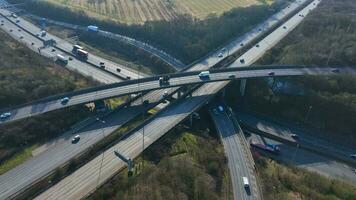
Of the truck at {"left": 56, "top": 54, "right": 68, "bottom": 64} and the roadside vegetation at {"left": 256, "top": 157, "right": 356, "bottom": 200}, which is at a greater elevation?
the truck at {"left": 56, "top": 54, "right": 68, "bottom": 64}

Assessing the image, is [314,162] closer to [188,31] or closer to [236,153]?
[236,153]

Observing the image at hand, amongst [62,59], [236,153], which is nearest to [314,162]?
[236,153]

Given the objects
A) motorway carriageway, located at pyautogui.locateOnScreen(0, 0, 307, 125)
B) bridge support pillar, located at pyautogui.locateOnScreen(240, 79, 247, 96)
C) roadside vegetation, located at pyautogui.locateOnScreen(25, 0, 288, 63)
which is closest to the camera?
bridge support pillar, located at pyautogui.locateOnScreen(240, 79, 247, 96)

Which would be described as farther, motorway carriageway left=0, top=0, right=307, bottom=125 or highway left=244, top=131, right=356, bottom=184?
motorway carriageway left=0, top=0, right=307, bottom=125

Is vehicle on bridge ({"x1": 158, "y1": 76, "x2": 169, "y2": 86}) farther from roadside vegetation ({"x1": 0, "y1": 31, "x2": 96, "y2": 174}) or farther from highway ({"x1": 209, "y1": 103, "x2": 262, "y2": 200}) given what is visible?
roadside vegetation ({"x1": 0, "y1": 31, "x2": 96, "y2": 174})

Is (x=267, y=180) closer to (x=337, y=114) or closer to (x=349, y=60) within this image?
(x=337, y=114)

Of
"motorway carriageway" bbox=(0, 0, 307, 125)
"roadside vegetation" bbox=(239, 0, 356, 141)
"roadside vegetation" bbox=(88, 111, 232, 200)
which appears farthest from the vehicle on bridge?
"roadside vegetation" bbox=(239, 0, 356, 141)

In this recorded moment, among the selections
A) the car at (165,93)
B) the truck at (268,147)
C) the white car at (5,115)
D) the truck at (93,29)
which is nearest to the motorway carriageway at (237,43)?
the car at (165,93)
